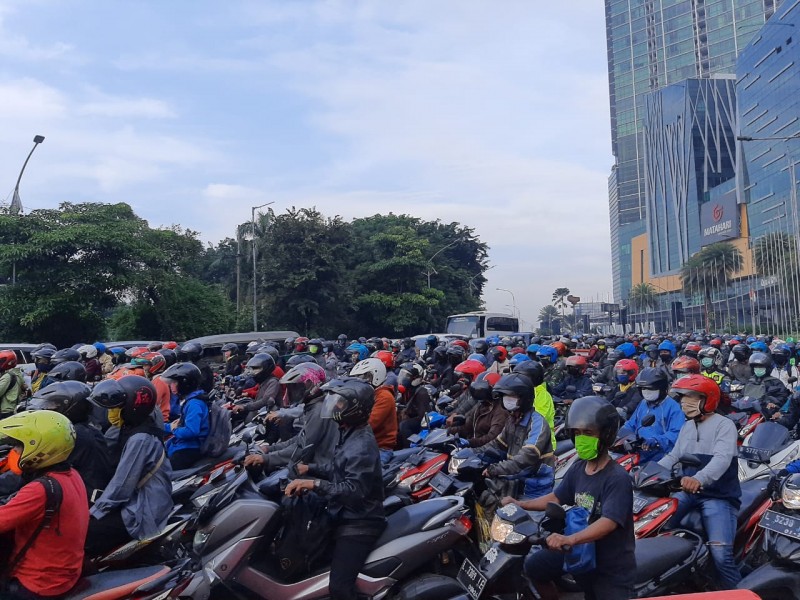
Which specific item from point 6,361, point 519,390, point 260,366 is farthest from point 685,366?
point 6,361

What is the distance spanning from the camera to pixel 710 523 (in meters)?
4.43

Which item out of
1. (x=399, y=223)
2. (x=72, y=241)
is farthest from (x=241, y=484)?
(x=399, y=223)

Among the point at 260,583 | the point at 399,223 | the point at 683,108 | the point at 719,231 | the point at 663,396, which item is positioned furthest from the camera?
the point at 683,108

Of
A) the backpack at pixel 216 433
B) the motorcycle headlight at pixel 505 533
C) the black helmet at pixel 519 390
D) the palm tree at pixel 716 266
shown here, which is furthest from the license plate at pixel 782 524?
the palm tree at pixel 716 266

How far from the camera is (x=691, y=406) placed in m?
4.78

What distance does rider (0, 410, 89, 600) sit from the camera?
3.28 m

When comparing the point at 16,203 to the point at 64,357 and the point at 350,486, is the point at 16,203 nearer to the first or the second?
the point at 64,357

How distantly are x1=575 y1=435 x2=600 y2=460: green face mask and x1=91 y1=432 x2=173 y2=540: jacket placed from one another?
7.86 feet

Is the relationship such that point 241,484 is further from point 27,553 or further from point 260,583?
point 27,553

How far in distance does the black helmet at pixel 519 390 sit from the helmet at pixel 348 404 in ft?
4.07

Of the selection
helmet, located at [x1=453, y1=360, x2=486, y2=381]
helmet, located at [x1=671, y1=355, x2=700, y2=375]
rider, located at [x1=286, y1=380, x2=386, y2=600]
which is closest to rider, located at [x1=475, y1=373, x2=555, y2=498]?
rider, located at [x1=286, y1=380, x2=386, y2=600]

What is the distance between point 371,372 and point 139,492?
2.04 metres

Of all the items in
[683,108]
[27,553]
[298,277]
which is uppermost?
[683,108]

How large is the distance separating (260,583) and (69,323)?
23999 mm
